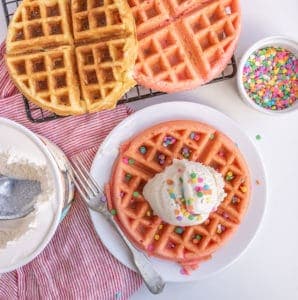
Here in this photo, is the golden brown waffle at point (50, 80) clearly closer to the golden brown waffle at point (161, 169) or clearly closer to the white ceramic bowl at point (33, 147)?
the white ceramic bowl at point (33, 147)

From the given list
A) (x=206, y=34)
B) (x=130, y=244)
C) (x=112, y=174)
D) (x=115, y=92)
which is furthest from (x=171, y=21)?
(x=130, y=244)

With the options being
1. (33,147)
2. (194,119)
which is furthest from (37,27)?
(194,119)

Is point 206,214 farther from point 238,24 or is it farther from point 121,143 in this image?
point 238,24

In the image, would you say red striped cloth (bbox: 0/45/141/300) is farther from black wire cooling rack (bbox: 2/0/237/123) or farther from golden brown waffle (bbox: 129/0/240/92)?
golden brown waffle (bbox: 129/0/240/92)

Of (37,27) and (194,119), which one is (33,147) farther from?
(194,119)

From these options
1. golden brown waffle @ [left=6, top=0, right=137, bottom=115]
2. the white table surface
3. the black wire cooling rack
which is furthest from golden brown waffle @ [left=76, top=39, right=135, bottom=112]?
the white table surface
